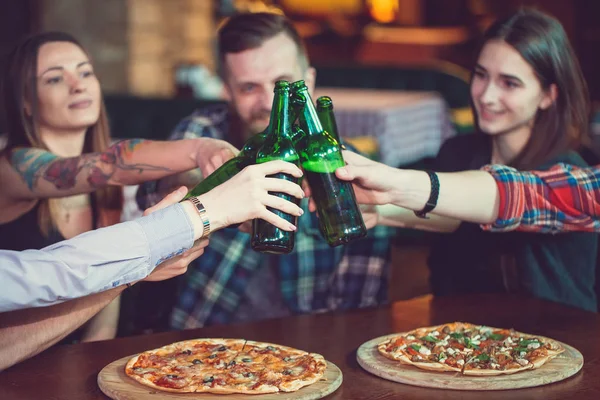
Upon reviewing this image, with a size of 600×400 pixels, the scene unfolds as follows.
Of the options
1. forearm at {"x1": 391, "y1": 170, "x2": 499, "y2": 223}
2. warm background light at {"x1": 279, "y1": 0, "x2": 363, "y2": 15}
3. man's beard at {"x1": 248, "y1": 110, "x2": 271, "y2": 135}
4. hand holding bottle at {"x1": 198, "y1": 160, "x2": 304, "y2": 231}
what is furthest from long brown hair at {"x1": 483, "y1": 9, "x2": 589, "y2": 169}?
warm background light at {"x1": 279, "y1": 0, "x2": 363, "y2": 15}

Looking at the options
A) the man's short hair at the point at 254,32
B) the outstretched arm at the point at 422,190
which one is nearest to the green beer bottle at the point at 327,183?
the outstretched arm at the point at 422,190

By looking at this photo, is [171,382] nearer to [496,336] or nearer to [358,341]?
[358,341]

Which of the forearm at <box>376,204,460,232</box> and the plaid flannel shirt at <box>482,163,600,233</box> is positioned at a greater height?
the plaid flannel shirt at <box>482,163,600,233</box>

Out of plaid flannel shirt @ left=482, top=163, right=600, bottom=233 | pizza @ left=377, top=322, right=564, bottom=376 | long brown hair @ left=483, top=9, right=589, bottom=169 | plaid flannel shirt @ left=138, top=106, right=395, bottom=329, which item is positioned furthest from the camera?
plaid flannel shirt @ left=138, top=106, right=395, bottom=329

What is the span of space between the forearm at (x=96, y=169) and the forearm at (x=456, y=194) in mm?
503

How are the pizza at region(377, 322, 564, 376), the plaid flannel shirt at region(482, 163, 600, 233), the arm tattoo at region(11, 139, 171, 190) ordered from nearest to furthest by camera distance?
the pizza at region(377, 322, 564, 376) → the plaid flannel shirt at region(482, 163, 600, 233) → the arm tattoo at region(11, 139, 171, 190)

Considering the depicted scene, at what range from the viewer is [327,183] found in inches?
67.0

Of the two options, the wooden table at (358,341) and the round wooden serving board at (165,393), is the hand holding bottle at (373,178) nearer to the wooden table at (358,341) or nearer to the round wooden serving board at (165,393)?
the wooden table at (358,341)

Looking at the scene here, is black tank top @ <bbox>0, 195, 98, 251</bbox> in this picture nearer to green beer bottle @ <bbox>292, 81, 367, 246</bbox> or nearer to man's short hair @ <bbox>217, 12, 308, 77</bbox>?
man's short hair @ <bbox>217, 12, 308, 77</bbox>

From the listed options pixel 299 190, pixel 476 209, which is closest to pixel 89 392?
pixel 299 190

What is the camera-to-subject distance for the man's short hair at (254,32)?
8.68ft

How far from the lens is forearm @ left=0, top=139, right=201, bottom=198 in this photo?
219cm

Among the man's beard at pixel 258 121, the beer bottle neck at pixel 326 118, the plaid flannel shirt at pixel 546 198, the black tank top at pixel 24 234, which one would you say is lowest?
the black tank top at pixel 24 234

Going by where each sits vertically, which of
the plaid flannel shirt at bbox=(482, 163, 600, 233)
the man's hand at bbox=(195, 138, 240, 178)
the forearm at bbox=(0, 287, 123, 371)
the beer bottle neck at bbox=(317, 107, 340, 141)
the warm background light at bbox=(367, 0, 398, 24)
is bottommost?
the forearm at bbox=(0, 287, 123, 371)
